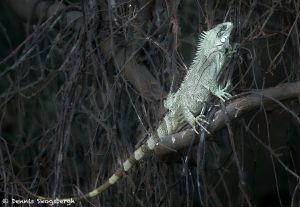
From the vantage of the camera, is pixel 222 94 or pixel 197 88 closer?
pixel 222 94

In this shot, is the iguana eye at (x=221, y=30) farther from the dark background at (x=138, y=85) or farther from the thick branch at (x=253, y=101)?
the thick branch at (x=253, y=101)

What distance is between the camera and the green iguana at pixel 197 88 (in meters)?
3.86

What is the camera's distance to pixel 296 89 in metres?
3.43

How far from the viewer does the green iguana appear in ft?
12.7

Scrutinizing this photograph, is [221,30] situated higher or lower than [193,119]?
higher

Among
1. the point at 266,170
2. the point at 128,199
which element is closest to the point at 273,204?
the point at 266,170

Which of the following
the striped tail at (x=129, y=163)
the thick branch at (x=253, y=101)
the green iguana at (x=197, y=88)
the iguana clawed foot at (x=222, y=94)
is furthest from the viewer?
the green iguana at (x=197, y=88)

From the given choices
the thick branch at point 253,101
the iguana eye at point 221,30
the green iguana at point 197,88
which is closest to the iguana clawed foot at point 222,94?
the green iguana at point 197,88

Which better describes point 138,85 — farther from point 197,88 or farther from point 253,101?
point 253,101

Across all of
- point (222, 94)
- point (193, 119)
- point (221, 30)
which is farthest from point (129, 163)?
point (221, 30)

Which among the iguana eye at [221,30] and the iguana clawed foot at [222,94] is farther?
the iguana eye at [221,30]

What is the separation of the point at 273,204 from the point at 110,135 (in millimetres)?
2993

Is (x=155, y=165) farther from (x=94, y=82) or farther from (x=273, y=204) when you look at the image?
(x=273, y=204)

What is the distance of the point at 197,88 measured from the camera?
14.0 feet
